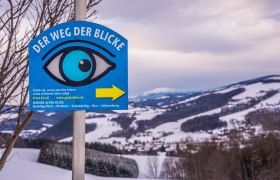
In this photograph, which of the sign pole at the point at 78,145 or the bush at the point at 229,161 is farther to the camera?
the bush at the point at 229,161

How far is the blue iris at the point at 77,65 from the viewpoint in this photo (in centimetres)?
248

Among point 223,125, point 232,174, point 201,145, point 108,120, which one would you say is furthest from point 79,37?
point 108,120

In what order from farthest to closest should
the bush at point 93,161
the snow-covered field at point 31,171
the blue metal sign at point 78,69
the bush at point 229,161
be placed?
the bush at point 229,161, the bush at point 93,161, the snow-covered field at point 31,171, the blue metal sign at point 78,69

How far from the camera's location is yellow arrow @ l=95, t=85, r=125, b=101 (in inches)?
97.6

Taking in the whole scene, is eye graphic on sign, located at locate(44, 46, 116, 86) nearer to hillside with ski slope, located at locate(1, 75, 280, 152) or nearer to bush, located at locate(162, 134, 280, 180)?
bush, located at locate(162, 134, 280, 180)

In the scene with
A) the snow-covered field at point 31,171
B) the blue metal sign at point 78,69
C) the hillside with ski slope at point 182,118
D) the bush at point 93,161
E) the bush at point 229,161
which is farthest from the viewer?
the hillside with ski slope at point 182,118

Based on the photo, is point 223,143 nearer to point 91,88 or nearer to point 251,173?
point 251,173

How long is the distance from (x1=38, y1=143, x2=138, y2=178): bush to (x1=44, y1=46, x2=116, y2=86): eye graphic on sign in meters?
32.8

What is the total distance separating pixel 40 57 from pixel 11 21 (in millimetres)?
703

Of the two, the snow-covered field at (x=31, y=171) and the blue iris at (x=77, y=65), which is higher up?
the blue iris at (x=77, y=65)

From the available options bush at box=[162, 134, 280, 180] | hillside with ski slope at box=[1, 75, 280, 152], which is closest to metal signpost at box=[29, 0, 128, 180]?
bush at box=[162, 134, 280, 180]

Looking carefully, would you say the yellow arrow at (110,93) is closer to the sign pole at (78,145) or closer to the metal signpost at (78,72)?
the metal signpost at (78,72)

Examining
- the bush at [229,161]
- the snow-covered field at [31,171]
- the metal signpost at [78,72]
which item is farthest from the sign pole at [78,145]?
the bush at [229,161]

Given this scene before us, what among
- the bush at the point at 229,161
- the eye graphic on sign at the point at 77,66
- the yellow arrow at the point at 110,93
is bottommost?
the bush at the point at 229,161
